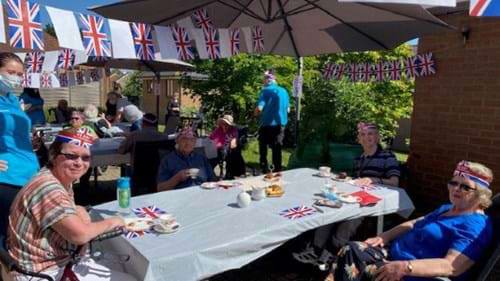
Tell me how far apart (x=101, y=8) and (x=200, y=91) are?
25.4 ft

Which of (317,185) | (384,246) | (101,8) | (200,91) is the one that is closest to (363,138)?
(317,185)

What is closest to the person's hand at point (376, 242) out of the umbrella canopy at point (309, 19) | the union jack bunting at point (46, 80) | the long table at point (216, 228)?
the long table at point (216, 228)

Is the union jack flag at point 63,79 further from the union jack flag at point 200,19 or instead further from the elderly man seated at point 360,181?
the elderly man seated at point 360,181

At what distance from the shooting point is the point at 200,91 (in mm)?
11547

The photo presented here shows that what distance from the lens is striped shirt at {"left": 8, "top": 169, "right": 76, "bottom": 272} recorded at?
1870 mm

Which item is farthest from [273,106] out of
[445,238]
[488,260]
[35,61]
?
[488,260]

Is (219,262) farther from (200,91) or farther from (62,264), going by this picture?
(200,91)

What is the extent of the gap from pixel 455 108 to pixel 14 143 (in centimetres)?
441

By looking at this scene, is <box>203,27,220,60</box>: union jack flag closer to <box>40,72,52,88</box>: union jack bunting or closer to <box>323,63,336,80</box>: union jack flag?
<box>323,63,336,80</box>: union jack flag

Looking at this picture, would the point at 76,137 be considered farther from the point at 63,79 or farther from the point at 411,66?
the point at 63,79

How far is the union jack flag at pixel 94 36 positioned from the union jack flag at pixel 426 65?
11.9 feet

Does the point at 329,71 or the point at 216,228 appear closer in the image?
the point at 216,228

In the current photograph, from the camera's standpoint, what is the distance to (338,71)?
6125 millimetres

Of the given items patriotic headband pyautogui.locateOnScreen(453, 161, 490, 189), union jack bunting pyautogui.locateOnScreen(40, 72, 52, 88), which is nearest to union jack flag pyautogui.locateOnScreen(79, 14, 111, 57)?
patriotic headband pyautogui.locateOnScreen(453, 161, 490, 189)
